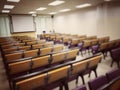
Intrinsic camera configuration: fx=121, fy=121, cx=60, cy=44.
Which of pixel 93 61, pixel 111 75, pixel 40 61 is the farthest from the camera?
pixel 40 61

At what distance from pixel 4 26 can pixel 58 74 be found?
514 inches

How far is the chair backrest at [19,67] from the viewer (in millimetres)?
2983

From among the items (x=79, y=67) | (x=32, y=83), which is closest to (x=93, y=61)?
(x=79, y=67)

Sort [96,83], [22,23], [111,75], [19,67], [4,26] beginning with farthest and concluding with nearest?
[22,23], [4,26], [19,67], [111,75], [96,83]

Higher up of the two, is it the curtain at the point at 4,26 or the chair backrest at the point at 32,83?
the curtain at the point at 4,26

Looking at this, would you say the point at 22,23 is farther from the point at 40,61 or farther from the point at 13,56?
the point at 40,61

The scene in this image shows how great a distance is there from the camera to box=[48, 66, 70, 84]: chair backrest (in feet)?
8.08

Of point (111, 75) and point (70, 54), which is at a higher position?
point (70, 54)

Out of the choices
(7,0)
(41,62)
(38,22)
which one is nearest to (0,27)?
(38,22)

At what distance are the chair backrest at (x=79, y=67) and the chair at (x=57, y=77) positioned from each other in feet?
0.71

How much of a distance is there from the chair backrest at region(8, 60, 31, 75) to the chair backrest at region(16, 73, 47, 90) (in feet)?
3.23

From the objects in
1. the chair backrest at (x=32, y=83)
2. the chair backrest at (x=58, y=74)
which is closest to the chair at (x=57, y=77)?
the chair backrest at (x=58, y=74)

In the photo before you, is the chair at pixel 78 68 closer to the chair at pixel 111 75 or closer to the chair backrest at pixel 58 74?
the chair backrest at pixel 58 74

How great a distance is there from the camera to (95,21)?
9.86 metres
